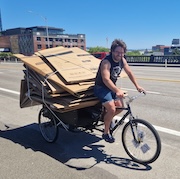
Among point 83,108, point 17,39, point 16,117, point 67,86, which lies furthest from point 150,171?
point 17,39

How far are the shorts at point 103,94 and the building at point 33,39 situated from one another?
326ft

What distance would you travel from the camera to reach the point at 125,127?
4.00 meters

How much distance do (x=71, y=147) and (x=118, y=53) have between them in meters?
2.00

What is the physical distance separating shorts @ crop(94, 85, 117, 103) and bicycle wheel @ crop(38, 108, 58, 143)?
1.19m

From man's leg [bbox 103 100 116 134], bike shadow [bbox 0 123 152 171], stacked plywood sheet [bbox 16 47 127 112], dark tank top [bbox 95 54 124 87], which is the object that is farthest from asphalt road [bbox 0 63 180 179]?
dark tank top [bbox 95 54 124 87]

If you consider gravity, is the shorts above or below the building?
below

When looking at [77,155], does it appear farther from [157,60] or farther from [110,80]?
[157,60]

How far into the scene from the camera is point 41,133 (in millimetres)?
5262

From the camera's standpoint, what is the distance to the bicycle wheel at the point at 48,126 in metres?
4.73

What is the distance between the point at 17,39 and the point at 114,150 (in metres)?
111

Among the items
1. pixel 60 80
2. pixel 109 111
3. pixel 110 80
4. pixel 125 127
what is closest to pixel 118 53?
pixel 110 80

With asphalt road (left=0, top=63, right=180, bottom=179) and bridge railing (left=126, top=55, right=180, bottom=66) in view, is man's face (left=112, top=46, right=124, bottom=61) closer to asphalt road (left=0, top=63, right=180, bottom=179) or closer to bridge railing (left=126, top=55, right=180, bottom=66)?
asphalt road (left=0, top=63, right=180, bottom=179)

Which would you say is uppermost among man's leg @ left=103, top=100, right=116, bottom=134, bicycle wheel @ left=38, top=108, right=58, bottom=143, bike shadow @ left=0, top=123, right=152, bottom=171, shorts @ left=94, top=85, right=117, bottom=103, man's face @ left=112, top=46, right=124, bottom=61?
man's face @ left=112, top=46, right=124, bottom=61

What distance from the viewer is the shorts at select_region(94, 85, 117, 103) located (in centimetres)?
390
